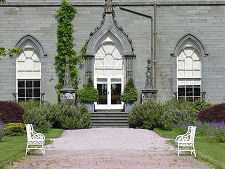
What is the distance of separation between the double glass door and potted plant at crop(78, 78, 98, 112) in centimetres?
112

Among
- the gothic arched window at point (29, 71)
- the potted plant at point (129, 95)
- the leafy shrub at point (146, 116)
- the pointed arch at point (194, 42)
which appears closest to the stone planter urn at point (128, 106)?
the potted plant at point (129, 95)

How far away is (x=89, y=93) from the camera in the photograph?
19828 mm

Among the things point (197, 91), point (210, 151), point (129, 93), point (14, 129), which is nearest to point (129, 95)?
point (129, 93)

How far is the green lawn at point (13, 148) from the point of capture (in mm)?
8750

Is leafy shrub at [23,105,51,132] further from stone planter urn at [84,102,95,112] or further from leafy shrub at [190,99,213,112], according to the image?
leafy shrub at [190,99,213,112]

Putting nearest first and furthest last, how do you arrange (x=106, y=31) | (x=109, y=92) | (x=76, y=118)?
(x=76, y=118), (x=106, y=31), (x=109, y=92)

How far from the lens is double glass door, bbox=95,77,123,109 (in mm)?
21062

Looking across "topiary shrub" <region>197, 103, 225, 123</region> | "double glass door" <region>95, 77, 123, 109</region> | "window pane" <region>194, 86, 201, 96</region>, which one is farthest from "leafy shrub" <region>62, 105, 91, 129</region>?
"window pane" <region>194, 86, 201, 96</region>

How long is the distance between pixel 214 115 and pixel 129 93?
5.83m

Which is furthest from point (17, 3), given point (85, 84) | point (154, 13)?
point (154, 13)

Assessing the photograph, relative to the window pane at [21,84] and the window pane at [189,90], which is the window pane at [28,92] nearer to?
the window pane at [21,84]

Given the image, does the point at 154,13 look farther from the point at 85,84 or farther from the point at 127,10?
the point at 85,84

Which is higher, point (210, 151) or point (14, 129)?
point (14, 129)

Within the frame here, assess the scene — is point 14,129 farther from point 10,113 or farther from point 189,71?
point 189,71
